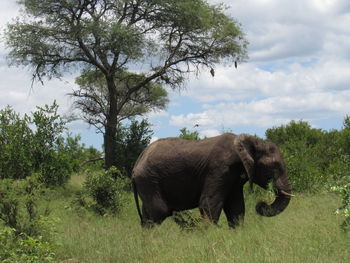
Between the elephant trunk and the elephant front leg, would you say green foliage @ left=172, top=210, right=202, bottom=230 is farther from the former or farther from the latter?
the elephant trunk

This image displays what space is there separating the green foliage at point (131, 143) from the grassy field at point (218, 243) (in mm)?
14490

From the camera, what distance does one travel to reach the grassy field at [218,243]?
7.32 meters

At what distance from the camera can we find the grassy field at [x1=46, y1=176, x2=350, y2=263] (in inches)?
288

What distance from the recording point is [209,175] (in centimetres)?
1033

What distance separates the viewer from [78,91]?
105 feet

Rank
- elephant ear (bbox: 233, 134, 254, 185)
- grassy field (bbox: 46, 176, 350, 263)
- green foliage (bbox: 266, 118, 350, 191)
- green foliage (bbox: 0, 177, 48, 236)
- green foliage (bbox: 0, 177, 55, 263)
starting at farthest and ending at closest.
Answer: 1. green foliage (bbox: 266, 118, 350, 191)
2. elephant ear (bbox: 233, 134, 254, 185)
3. green foliage (bbox: 0, 177, 48, 236)
4. green foliage (bbox: 0, 177, 55, 263)
5. grassy field (bbox: 46, 176, 350, 263)

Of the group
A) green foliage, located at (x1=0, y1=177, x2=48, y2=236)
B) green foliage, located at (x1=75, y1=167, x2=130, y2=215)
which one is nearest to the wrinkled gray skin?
green foliage, located at (x1=0, y1=177, x2=48, y2=236)

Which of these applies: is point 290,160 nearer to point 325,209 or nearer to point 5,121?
point 325,209

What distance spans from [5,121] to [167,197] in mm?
7811

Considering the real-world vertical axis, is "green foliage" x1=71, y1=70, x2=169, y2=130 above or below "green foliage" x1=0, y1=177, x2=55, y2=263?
above

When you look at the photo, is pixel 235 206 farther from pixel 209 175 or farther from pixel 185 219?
pixel 185 219

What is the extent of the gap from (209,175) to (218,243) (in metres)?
2.17

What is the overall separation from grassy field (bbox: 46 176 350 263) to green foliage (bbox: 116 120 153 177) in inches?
570

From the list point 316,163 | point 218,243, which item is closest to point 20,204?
point 218,243
